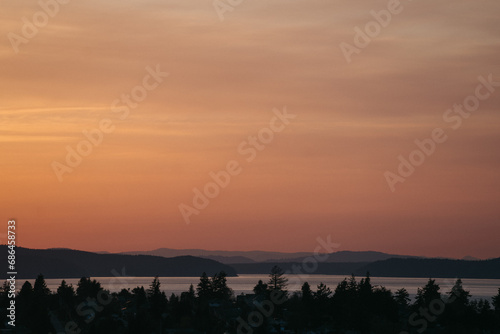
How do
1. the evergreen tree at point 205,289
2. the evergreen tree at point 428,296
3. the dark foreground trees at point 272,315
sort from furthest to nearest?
the evergreen tree at point 205,289
the evergreen tree at point 428,296
the dark foreground trees at point 272,315

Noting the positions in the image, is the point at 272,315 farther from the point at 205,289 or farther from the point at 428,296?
the point at 205,289

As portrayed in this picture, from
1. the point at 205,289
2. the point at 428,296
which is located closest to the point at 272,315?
the point at 428,296

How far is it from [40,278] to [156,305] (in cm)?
2546

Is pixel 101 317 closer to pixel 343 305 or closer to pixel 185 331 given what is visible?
pixel 185 331

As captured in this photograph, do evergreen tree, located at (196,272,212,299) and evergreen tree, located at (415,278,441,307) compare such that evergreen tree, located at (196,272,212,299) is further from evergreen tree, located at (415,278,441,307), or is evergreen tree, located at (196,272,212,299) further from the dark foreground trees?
evergreen tree, located at (415,278,441,307)

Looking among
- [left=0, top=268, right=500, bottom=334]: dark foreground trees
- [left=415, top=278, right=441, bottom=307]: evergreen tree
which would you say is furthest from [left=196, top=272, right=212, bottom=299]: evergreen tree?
[left=415, top=278, right=441, bottom=307]: evergreen tree

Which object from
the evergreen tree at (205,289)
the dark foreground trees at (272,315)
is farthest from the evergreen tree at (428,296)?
the evergreen tree at (205,289)

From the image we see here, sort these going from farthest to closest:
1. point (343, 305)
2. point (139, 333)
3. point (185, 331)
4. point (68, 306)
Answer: point (68, 306) < point (343, 305) < point (185, 331) < point (139, 333)

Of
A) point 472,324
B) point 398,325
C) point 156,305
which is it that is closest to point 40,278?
point 156,305

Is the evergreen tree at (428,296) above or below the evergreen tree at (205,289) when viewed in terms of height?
below

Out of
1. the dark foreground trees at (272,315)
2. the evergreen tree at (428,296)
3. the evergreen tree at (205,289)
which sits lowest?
the dark foreground trees at (272,315)

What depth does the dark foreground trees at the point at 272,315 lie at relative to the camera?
11012cm

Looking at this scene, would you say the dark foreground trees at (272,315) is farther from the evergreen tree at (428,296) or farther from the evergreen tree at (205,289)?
the evergreen tree at (205,289)

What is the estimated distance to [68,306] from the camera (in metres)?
140
